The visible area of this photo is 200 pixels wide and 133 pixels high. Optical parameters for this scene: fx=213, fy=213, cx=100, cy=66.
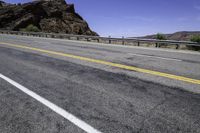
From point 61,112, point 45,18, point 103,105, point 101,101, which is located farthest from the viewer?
point 45,18

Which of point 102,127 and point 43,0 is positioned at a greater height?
point 43,0

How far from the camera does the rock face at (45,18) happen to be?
74375 mm

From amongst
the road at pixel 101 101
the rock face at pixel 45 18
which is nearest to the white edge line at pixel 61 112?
the road at pixel 101 101

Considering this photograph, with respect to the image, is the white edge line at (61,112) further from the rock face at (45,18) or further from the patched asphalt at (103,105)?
the rock face at (45,18)

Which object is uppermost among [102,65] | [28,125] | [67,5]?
[67,5]

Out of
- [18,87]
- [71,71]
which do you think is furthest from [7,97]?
[71,71]

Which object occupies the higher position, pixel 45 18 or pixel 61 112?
pixel 45 18

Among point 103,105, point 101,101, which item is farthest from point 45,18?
point 103,105

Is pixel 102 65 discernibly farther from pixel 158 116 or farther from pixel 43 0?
pixel 43 0

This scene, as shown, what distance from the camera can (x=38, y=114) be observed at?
12.7 ft

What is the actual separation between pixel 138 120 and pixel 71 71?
13.1ft

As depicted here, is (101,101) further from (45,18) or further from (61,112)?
(45,18)

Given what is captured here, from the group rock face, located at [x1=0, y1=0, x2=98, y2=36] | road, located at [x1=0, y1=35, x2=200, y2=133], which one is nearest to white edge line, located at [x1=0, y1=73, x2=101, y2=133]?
road, located at [x1=0, y1=35, x2=200, y2=133]

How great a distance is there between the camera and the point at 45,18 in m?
79.1
